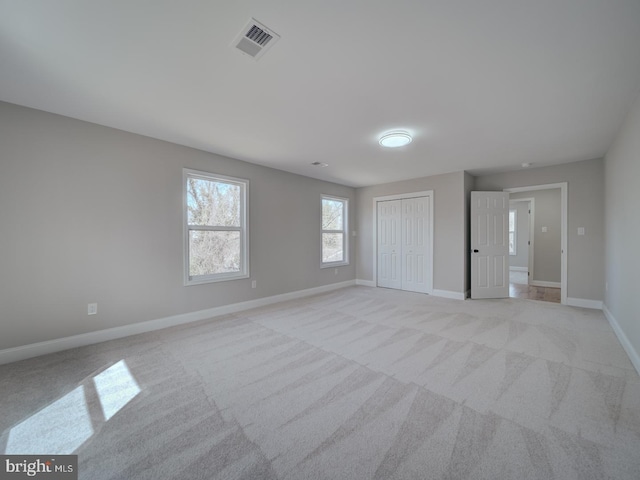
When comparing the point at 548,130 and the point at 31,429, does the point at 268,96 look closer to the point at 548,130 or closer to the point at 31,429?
the point at 31,429

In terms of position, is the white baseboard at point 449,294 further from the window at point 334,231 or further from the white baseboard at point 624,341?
the window at point 334,231

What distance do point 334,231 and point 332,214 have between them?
41 centimetres

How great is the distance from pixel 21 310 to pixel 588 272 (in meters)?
7.53

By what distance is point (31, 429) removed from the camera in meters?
1.59

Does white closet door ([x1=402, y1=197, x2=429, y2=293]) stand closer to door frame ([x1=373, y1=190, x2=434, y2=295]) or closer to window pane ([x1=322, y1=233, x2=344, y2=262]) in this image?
door frame ([x1=373, y1=190, x2=434, y2=295])

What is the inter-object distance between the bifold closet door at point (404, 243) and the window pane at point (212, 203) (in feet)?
11.2

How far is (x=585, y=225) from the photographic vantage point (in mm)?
4203

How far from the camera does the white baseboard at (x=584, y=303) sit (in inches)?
162

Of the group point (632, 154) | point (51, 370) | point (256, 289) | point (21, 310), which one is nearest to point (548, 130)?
point (632, 154)

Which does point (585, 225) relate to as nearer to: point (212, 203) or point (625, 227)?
point (625, 227)

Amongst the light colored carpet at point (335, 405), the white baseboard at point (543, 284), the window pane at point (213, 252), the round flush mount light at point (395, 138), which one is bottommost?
the light colored carpet at point (335, 405)

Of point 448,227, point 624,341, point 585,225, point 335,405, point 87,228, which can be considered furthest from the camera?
point 448,227

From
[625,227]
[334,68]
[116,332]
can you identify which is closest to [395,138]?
[334,68]

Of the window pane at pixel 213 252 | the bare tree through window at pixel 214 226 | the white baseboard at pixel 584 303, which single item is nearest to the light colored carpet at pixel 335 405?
the window pane at pixel 213 252
